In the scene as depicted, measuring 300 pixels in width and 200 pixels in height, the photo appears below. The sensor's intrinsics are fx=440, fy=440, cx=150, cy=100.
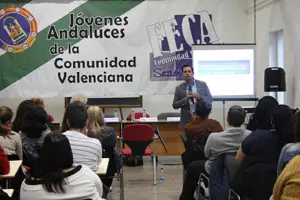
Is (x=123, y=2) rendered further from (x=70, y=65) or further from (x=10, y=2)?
(x=10, y=2)

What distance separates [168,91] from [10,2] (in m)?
3.36

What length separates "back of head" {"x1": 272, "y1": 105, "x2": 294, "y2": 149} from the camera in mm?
3229

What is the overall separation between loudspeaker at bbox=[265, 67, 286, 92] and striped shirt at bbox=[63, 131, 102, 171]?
444cm

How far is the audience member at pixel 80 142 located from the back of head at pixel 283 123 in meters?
1.37

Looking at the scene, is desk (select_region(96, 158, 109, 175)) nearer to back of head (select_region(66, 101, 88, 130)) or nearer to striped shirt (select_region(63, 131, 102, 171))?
striped shirt (select_region(63, 131, 102, 171))

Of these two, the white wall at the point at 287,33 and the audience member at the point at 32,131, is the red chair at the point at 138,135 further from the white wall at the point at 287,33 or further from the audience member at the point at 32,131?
the white wall at the point at 287,33

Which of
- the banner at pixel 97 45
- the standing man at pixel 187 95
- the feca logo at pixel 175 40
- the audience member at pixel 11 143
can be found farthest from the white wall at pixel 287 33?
the audience member at pixel 11 143

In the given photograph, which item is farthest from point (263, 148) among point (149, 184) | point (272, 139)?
point (149, 184)

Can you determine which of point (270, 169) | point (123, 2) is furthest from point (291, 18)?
point (270, 169)

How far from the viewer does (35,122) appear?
395cm

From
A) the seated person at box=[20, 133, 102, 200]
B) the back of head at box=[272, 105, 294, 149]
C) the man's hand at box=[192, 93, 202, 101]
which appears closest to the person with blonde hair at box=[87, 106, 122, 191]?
the man's hand at box=[192, 93, 202, 101]

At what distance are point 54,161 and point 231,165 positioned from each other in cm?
190

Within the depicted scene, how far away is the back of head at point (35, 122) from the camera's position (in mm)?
3917

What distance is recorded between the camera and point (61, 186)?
2.21 metres
